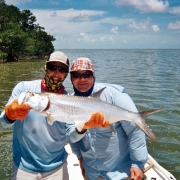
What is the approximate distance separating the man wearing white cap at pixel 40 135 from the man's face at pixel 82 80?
16 cm

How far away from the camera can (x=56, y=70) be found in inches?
142

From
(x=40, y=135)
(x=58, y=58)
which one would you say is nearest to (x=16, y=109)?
(x=40, y=135)

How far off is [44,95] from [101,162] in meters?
1.38

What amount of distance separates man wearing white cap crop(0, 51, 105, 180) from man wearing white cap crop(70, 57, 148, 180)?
0.83ft

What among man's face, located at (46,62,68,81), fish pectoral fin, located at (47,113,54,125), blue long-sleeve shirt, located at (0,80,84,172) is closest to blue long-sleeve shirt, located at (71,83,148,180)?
blue long-sleeve shirt, located at (0,80,84,172)

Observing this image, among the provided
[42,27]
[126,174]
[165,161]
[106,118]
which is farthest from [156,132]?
[42,27]

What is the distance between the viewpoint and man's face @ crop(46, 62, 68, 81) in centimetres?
358

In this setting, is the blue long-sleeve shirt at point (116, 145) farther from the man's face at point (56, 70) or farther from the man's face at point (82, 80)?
the man's face at point (56, 70)

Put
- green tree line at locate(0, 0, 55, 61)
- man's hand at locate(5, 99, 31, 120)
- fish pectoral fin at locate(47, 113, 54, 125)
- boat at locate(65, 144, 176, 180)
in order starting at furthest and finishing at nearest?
green tree line at locate(0, 0, 55, 61) → boat at locate(65, 144, 176, 180) → fish pectoral fin at locate(47, 113, 54, 125) → man's hand at locate(5, 99, 31, 120)

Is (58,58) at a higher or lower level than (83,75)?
higher

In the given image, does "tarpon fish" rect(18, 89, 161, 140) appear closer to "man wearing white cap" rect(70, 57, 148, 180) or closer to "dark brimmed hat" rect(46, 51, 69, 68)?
"man wearing white cap" rect(70, 57, 148, 180)

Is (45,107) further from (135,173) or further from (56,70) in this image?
(135,173)

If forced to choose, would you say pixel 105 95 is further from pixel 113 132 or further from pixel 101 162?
pixel 101 162

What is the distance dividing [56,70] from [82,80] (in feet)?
1.24
